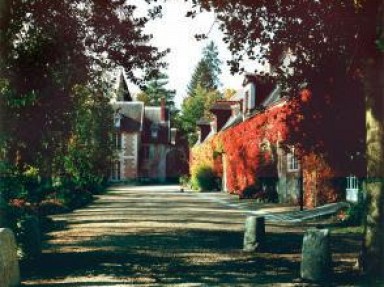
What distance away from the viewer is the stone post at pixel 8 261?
7.57 m

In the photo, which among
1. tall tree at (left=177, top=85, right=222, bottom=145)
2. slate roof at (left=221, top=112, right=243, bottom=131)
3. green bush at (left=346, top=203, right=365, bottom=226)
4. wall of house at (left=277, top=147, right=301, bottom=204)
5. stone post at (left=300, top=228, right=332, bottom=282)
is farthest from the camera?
tall tree at (left=177, top=85, right=222, bottom=145)

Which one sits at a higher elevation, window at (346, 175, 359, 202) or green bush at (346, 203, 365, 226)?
window at (346, 175, 359, 202)

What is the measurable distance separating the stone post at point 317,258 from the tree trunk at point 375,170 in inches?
27.5

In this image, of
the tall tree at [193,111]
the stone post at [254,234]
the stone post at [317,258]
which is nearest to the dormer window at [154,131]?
the tall tree at [193,111]

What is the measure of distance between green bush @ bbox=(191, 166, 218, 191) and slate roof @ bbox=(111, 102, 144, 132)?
86.7ft

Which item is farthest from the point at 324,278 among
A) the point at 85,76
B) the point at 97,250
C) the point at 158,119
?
the point at 158,119

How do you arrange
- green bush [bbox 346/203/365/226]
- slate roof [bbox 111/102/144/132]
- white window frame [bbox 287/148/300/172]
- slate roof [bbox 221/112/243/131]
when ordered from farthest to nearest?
slate roof [bbox 111/102/144/132] → slate roof [bbox 221/112/243/131] → white window frame [bbox 287/148/300/172] → green bush [bbox 346/203/365/226]

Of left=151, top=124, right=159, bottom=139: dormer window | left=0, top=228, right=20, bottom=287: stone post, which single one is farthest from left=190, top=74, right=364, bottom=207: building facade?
left=151, top=124, right=159, bottom=139: dormer window

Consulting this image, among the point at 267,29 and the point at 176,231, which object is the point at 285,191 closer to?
the point at 176,231

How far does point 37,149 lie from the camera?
15.0 meters

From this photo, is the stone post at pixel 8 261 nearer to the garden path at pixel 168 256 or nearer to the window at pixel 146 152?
the garden path at pixel 168 256

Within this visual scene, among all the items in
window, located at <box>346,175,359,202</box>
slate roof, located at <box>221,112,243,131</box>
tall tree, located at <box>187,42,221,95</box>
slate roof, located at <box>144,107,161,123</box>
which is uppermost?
tall tree, located at <box>187,42,221,95</box>

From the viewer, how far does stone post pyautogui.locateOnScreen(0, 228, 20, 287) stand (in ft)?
24.8

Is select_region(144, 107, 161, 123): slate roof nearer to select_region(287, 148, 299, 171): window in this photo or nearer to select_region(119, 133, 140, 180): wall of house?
select_region(119, 133, 140, 180): wall of house
